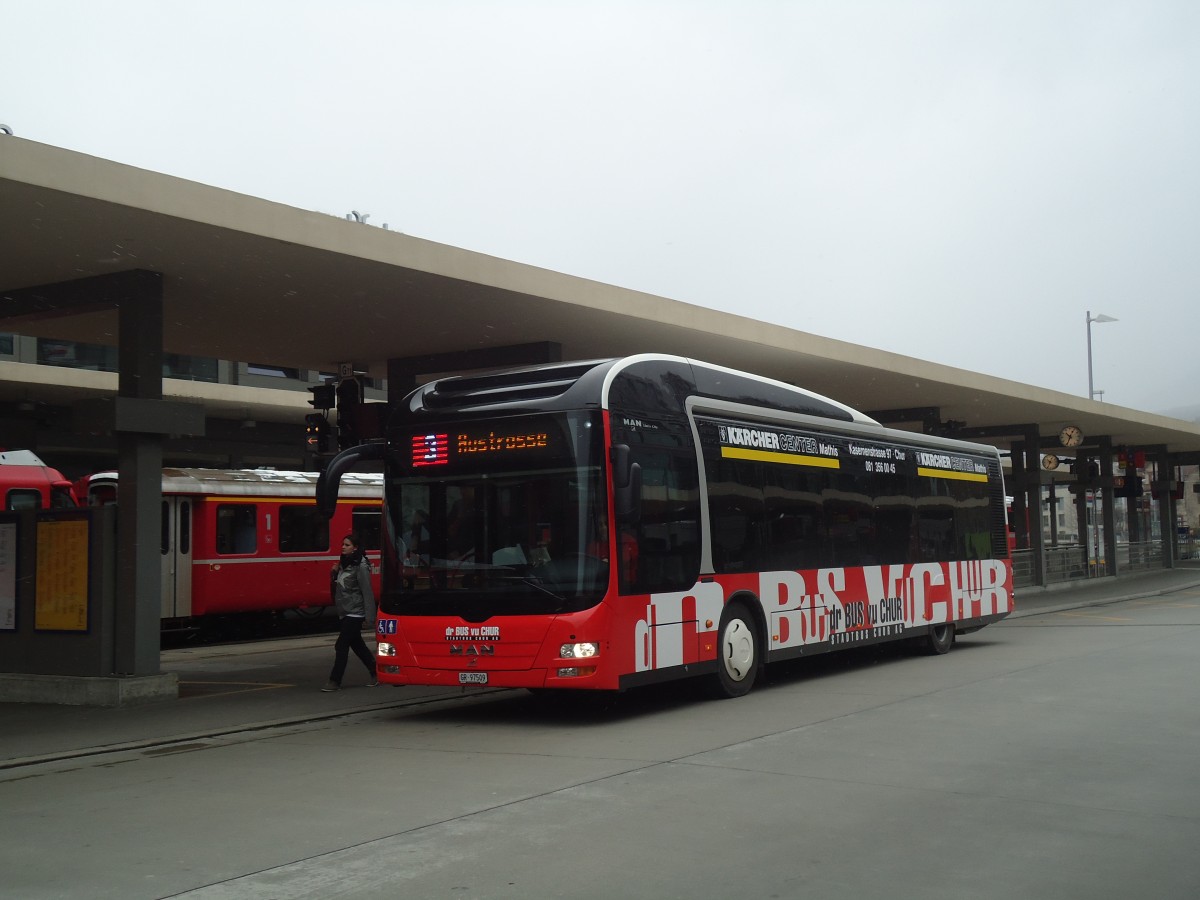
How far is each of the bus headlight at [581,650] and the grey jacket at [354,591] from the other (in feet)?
13.7

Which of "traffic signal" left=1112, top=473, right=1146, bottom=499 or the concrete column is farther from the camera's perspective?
"traffic signal" left=1112, top=473, right=1146, bottom=499

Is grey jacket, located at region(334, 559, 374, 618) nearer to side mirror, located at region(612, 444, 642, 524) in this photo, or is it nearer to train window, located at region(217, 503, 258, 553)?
side mirror, located at region(612, 444, 642, 524)

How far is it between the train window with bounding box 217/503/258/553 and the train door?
0.59 metres

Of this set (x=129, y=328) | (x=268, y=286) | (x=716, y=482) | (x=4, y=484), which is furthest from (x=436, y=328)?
(x=4, y=484)

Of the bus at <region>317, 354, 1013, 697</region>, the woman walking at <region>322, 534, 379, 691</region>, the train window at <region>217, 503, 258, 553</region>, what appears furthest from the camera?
the train window at <region>217, 503, 258, 553</region>

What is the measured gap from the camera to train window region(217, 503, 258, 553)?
22.4m

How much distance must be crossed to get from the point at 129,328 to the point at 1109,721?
34.1 ft

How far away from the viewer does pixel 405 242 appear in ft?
42.3

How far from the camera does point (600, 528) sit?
10953 millimetres

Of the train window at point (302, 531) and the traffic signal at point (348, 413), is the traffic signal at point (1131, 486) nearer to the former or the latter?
the train window at point (302, 531)

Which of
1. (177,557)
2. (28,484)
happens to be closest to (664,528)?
(177,557)

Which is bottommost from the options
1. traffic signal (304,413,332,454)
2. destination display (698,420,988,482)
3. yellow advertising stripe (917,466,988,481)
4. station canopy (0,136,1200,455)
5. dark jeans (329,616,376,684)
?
dark jeans (329,616,376,684)

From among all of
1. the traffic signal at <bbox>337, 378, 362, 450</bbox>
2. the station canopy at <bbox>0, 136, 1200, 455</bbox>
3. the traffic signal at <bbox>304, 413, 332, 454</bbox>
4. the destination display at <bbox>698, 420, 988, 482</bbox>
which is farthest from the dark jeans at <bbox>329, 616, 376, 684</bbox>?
the destination display at <bbox>698, 420, 988, 482</bbox>

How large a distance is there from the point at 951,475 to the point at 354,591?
875cm
